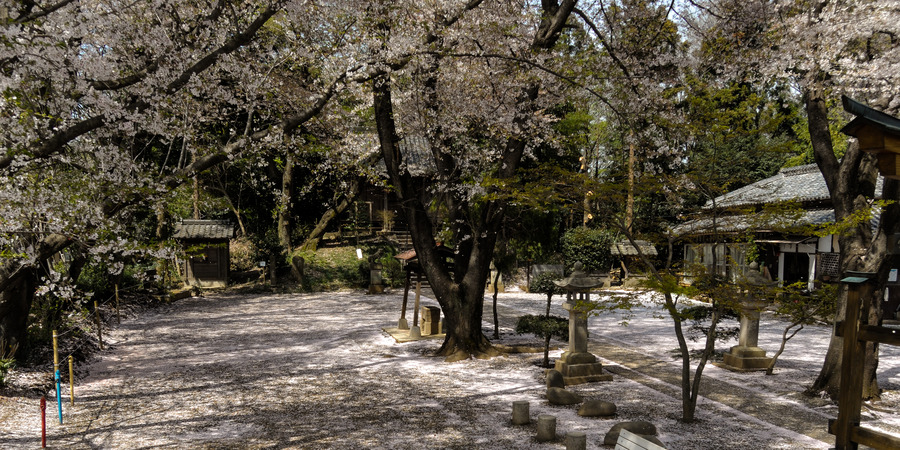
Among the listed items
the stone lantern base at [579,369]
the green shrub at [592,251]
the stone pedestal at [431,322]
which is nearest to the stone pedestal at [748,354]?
Result: the stone lantern base at [579,369]

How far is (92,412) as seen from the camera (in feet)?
25.1

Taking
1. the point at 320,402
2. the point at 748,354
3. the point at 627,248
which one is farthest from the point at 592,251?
the point at 320,402

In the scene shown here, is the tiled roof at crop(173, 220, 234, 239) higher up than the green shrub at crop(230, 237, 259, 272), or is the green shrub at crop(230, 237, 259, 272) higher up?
the tiled roof at crop(173, 220, 234, 239)

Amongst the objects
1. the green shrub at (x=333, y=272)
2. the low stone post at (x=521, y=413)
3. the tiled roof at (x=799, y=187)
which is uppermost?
the tiled roof at (x=799, y=187)

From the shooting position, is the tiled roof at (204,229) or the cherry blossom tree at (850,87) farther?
the tiled roof at (204,229)

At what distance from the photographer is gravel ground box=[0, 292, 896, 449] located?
6.67 meters

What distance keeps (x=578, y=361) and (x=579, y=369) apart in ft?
0.47

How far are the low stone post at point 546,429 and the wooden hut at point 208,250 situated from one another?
18.9m

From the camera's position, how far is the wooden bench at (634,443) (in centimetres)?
442

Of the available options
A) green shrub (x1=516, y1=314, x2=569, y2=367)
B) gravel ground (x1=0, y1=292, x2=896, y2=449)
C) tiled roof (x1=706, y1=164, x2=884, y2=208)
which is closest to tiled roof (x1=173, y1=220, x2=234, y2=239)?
gravel ground (x1=0, y1=292, x2=896, y2=449)

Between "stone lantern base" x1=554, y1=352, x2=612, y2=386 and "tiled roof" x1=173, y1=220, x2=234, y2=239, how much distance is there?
1717 cm

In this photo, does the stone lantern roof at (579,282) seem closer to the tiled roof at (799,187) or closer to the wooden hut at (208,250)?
the tiled roof at (799,187)

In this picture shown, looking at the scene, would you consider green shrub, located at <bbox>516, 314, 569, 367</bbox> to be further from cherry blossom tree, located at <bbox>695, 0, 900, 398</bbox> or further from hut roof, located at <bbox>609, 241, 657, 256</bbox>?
hut roof, located at <bbox>609, 241, 657, 256</bbox>

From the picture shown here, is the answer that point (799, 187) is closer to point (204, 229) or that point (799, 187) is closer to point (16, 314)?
point (204, 229)
